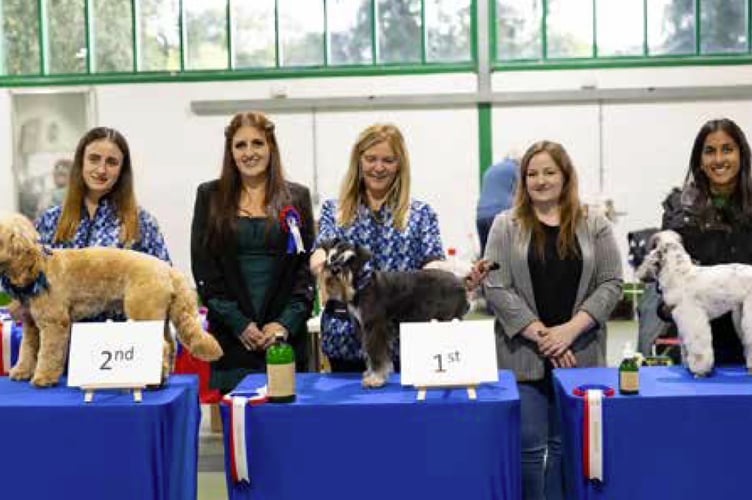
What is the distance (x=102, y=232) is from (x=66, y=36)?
740 cm

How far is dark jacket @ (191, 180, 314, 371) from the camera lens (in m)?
2.87

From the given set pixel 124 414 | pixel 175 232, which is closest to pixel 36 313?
pixel 124 414

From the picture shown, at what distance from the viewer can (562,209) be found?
8.91 feet

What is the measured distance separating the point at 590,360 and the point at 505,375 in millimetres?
387

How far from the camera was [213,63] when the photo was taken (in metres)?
9.29

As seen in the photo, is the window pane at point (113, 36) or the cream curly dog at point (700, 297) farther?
the window pane at point (113, 36)

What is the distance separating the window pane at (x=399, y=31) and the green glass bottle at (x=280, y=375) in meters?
7.33

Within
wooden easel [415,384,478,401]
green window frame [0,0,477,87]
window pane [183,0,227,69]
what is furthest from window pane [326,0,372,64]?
wooden easel [415,384,478,401]

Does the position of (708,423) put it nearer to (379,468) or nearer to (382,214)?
(379,468)

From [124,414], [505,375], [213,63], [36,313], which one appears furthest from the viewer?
[213,63]

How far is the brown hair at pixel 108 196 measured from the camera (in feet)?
Result: 8.77

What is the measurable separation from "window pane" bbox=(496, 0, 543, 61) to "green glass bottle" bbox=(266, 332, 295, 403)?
749 cm

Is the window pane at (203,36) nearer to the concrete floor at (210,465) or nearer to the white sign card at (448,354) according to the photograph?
the concrete floor at (210,465)

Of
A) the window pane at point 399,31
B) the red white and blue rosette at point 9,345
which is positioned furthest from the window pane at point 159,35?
the red white and blue rosette at point 9,345
